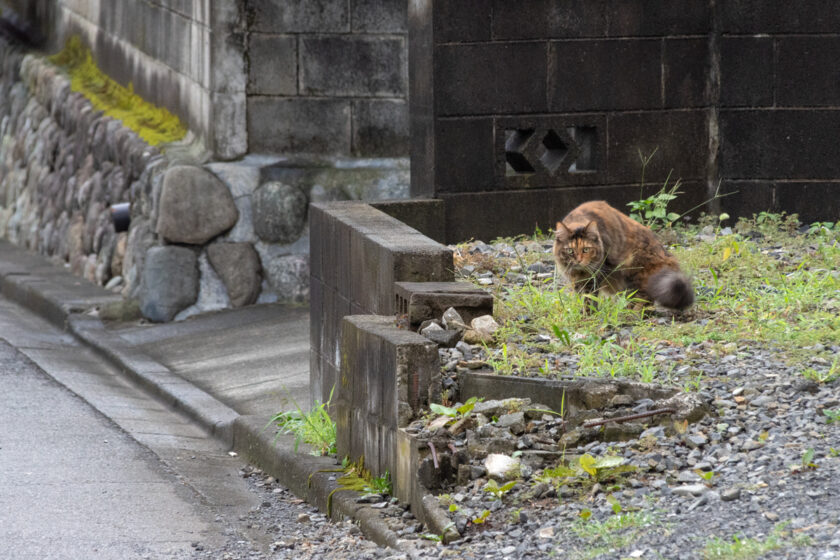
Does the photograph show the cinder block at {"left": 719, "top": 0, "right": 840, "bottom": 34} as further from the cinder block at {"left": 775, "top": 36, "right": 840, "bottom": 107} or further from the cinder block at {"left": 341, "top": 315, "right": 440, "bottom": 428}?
the cinder block at {"left": 341, "top": 315, "right": 440, "bottom": 428}

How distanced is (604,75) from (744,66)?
1071 millimetres

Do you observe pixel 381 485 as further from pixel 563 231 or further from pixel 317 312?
Answer: pixel 317 312

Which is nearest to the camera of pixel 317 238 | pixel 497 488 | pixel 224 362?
pixel 497 488

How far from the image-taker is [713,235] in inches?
391

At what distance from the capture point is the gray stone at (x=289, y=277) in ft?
39.7

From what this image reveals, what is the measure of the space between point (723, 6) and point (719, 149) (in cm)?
103

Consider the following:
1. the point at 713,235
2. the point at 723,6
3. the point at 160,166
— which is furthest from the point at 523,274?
the point at 160,166

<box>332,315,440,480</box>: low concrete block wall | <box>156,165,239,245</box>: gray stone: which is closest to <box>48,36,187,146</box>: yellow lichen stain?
<box>156,165,239,245</box>: gray stone

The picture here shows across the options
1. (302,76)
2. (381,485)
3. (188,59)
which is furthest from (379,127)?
(381,485)

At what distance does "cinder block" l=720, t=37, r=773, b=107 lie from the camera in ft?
33.9

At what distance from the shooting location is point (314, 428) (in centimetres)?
784

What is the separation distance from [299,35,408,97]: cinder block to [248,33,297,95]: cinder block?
0.09 meters

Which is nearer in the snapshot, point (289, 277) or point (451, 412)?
point (451, 412)

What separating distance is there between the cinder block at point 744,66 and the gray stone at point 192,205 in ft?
14.1
